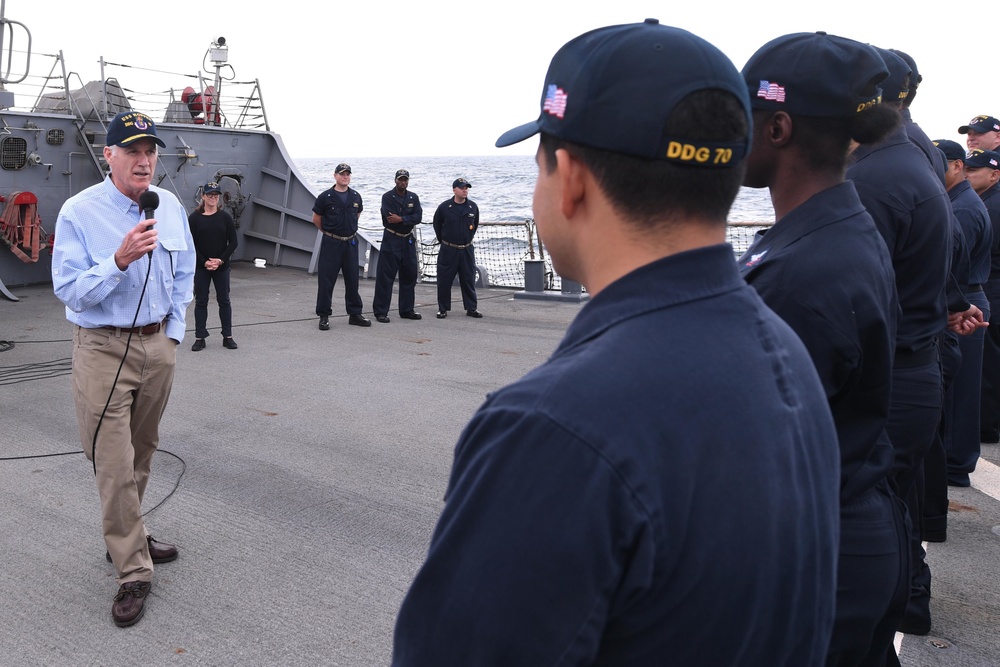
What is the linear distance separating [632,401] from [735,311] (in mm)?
229

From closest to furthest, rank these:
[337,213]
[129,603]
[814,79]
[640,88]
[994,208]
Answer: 1. [640,88]
2. [814,79]
3. [129,603]
4. [994,208]
5. [337,213]

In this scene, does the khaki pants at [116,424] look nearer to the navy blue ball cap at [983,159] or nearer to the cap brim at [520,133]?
the cap brim at [520,133]

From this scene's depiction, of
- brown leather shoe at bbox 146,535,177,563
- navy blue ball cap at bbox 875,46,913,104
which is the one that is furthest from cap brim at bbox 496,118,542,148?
brown leather shoe at bbox 146,535,177,563

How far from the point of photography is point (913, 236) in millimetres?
2504

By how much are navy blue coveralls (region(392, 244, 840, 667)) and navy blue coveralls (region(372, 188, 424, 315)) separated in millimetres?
10718

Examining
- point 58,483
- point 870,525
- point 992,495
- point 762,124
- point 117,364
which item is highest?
point 762,124

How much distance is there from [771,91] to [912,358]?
1.05 meters

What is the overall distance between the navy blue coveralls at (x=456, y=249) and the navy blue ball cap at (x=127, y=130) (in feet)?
26.6

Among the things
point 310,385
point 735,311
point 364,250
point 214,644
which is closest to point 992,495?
point 214,644

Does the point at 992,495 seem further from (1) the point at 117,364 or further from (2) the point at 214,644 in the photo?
(1) the point at 117,364

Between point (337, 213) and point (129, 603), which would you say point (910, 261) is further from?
point (337, 213)

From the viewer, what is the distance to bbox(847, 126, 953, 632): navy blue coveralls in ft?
8.00

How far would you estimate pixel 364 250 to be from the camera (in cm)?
1650

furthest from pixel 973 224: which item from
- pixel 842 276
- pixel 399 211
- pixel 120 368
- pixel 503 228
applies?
pixel 503 228
